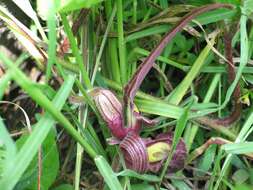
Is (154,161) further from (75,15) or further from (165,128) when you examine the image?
(75,15)

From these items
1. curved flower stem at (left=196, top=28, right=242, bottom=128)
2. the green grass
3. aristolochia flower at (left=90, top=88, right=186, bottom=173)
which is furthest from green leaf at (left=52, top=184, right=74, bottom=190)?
curved flower stem at (left=196, top=28, right=242, bottom=128)

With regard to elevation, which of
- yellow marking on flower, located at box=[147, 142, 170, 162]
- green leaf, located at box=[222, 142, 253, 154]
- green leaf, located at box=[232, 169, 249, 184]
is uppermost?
yellow marking on flower, located at box=[147, 142, 170, 162]

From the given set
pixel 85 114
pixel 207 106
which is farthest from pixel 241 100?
pixel 85 114

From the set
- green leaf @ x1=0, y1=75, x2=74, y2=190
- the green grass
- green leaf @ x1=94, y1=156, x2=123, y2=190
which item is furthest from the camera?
the green grass

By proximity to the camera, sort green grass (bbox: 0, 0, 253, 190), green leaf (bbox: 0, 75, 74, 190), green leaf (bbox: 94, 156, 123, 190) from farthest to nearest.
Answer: green grass (bbox: 0, 0, 253, 190)
green leaf (bbox: 94, 156, 123, 190)
green leaf (bbox: 0, 75, 74, 190)

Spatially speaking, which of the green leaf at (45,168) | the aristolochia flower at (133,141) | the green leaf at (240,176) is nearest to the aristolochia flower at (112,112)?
the aristolochia flower at (133,141)

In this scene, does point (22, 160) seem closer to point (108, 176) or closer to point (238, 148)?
point (108, 176)

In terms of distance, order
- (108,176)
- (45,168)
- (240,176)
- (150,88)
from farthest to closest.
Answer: (150,88), (240,176), (45,168), (108,176)

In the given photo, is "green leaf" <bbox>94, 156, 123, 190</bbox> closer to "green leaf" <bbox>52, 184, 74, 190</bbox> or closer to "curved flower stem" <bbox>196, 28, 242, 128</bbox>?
"green leaf" <bbox>52, 184, 74, 190</bbox>

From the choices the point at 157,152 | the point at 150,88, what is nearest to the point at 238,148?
the point at 157,152

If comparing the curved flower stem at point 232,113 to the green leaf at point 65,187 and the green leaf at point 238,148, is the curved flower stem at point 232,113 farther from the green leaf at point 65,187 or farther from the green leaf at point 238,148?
the green leaf at point 65,187
